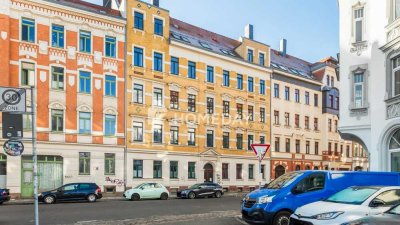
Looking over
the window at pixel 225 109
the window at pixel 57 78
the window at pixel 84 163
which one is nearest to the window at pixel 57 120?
the window at pixel 57 78

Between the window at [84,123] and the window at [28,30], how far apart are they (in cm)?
669

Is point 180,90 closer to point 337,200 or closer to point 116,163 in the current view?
point 116,163

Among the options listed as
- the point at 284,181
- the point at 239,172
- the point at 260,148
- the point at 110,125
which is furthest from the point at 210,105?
the point at 284,181

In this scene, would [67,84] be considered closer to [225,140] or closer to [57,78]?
[57,78]

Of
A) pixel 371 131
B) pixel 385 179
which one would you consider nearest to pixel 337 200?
pixel 385 179

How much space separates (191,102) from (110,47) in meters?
9.84

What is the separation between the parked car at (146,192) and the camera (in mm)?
31320

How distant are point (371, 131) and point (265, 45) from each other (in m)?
30.8

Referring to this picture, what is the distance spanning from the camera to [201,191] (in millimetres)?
34875

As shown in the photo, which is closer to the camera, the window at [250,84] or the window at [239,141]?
the window at [239,141]

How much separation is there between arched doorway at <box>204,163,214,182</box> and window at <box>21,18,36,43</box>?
19809 millimetres

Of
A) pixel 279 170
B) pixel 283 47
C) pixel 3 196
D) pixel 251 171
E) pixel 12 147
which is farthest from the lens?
pixel 283 47

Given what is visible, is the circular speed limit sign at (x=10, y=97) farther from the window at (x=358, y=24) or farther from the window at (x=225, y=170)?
the window at (x=225, y=170)

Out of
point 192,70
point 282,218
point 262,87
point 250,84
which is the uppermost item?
point 192,70
